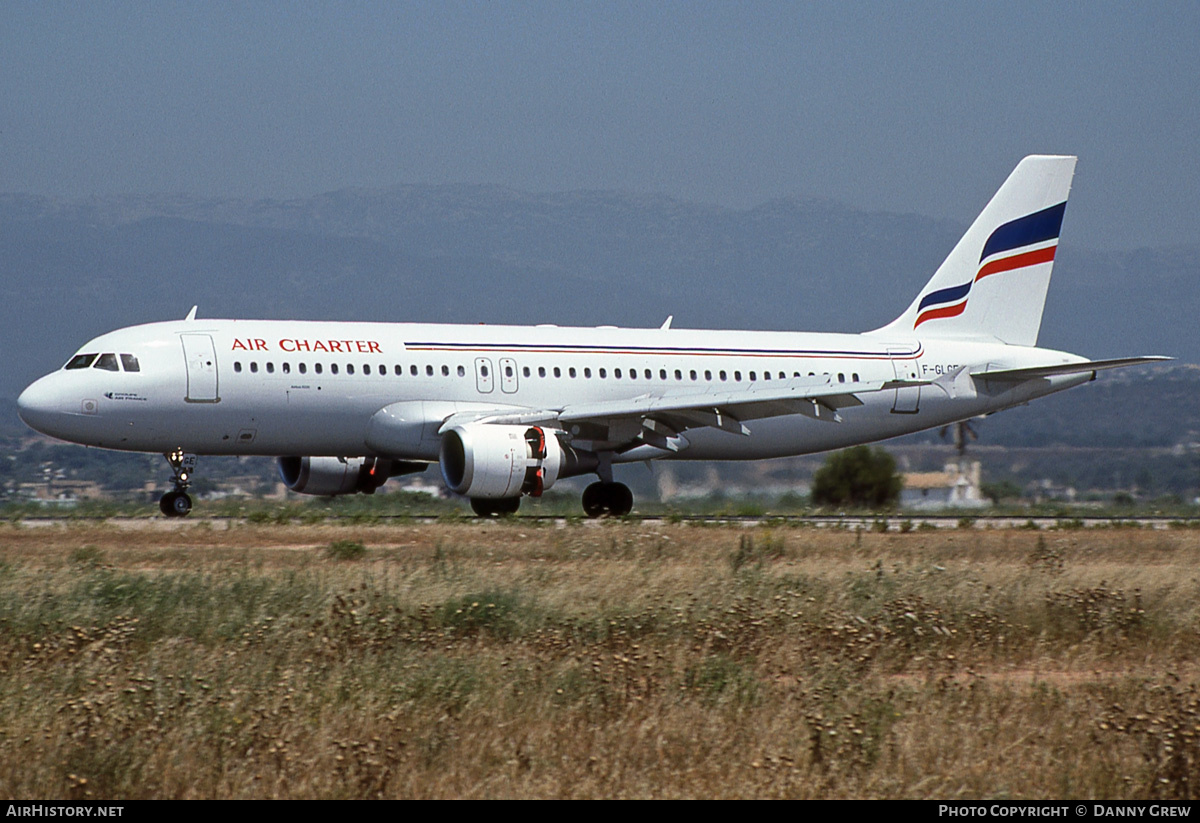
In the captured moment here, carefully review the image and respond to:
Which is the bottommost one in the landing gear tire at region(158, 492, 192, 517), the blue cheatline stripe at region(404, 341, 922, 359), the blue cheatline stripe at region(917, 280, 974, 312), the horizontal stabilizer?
the landing gear tire at region(158, 492, 192, 517)

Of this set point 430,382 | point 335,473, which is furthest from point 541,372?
point 335,473

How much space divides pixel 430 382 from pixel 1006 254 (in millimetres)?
14065

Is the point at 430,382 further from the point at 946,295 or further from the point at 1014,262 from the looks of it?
the point at 1014,262

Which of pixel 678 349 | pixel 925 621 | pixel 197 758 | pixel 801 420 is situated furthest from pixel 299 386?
pixel 197 758

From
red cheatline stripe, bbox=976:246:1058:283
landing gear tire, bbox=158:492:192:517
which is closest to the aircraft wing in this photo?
landing gear tire, bbox=158:492:192:517

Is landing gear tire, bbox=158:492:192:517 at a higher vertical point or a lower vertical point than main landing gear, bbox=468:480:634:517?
lower

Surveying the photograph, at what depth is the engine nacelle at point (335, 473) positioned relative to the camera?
30359 millimetres

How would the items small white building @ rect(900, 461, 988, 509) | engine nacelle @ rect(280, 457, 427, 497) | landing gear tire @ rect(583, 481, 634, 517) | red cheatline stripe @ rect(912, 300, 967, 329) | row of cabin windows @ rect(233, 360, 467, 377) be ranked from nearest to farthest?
row of cabin windows @ rect(233, 360, 467, 377), landing gear tire @ rect(583, 481, 634, 517), engine nacelle @ rect(280, 457, 427, 497), red cheatline stripe @ rect(912, 300, 967, 329), small white building @ rect(900, 461, 988, 509)

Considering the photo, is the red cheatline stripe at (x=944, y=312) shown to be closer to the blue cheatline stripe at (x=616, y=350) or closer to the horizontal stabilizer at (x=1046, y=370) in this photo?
the blue cheatline stripe at (x=616, y=350)

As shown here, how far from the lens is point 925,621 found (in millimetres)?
13914

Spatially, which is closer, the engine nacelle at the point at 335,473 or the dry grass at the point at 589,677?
the dry grass at the point at 589,677

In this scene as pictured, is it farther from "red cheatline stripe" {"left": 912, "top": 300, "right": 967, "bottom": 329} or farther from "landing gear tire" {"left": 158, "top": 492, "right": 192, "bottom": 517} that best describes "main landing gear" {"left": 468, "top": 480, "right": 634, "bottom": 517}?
"red cheatline stripe" {"left": 912, "top": 300, "right": 967, "bottom": 329}

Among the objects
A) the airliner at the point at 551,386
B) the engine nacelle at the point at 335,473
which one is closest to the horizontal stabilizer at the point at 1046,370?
the airliner at the point at 551,386

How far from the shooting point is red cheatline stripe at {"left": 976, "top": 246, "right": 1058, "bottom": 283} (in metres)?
34.6
